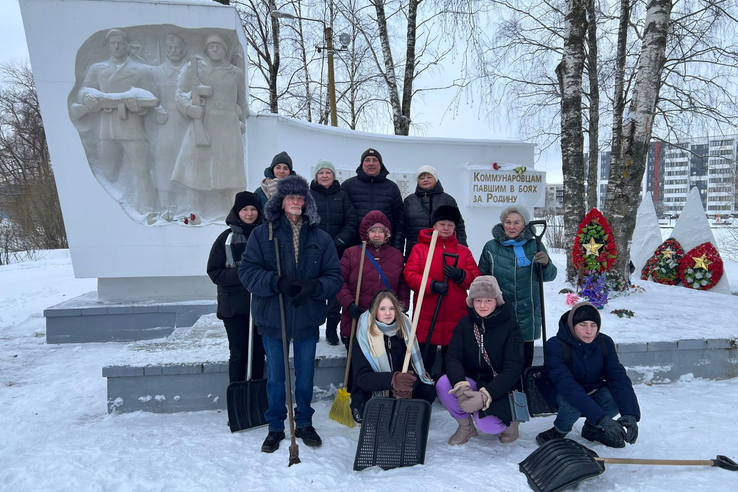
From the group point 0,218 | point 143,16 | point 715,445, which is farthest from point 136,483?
point 0,218

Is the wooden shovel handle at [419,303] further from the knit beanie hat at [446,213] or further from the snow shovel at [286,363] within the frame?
the snow shovel at [286,363]

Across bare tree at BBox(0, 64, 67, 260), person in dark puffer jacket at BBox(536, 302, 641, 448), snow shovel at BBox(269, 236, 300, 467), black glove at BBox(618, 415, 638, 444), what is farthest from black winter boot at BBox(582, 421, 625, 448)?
bare tree at BBox(0, 64, 67, 260)

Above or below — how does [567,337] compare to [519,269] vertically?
below

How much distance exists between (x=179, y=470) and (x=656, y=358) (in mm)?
3714

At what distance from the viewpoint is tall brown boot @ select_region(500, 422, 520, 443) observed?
284 cm

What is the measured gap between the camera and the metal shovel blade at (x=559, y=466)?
2236mm

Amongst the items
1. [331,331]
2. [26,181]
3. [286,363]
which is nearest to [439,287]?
[286,363]

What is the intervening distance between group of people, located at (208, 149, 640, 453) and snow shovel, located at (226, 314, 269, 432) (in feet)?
0.56

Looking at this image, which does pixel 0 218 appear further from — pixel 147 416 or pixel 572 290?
pixel 572 290

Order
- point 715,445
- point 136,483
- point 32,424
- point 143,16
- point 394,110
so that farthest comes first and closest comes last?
point 394,110, point 143,16, point 32,424, point 715,445, point 136,483

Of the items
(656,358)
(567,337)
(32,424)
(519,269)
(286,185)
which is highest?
(286,185)

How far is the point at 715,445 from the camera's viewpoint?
2783 mm

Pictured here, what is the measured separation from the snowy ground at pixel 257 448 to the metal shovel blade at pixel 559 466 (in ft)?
0.34

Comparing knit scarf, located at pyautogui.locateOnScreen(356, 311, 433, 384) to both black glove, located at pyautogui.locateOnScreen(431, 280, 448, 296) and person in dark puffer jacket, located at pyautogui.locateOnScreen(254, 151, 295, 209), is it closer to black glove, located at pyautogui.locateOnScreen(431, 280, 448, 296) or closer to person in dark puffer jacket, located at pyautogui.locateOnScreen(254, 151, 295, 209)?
black glove, located at pyautogui.locateOnScreen(431, 280, 448, 296)
